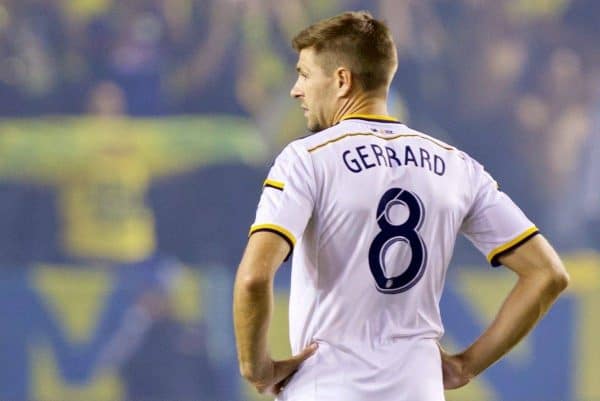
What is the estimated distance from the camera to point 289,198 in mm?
2049

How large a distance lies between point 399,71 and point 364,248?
4485 millimetres

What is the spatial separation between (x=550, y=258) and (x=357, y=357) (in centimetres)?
44

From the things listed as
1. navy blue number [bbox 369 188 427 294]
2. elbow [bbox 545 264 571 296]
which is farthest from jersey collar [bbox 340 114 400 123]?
elbow [bbox 545 264 571 296]

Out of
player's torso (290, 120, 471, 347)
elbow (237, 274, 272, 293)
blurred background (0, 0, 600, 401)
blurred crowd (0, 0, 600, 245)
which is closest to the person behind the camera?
elbow (237, 274, 272, 293)

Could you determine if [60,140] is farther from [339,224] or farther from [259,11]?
[339,224]

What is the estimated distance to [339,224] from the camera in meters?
2.09

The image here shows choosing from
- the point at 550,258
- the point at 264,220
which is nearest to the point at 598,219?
the point at 550,258

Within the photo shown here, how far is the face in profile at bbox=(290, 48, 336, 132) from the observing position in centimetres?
225

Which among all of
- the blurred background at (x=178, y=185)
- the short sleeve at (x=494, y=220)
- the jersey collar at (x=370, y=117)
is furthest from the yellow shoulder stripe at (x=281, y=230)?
the blurred background at (x=178, y=185)

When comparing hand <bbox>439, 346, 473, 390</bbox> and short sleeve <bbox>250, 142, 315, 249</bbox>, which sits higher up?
short sleeve <bbox>250, 142, 315, 249</bbox>

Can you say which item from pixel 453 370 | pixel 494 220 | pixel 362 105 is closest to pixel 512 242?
pixel 494 220

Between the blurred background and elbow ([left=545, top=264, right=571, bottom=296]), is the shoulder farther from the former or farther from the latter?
the blurred background

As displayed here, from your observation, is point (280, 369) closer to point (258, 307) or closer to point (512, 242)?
point (258, 307)

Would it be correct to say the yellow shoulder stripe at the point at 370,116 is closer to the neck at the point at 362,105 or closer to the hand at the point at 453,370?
the neck at the point at 362,105
